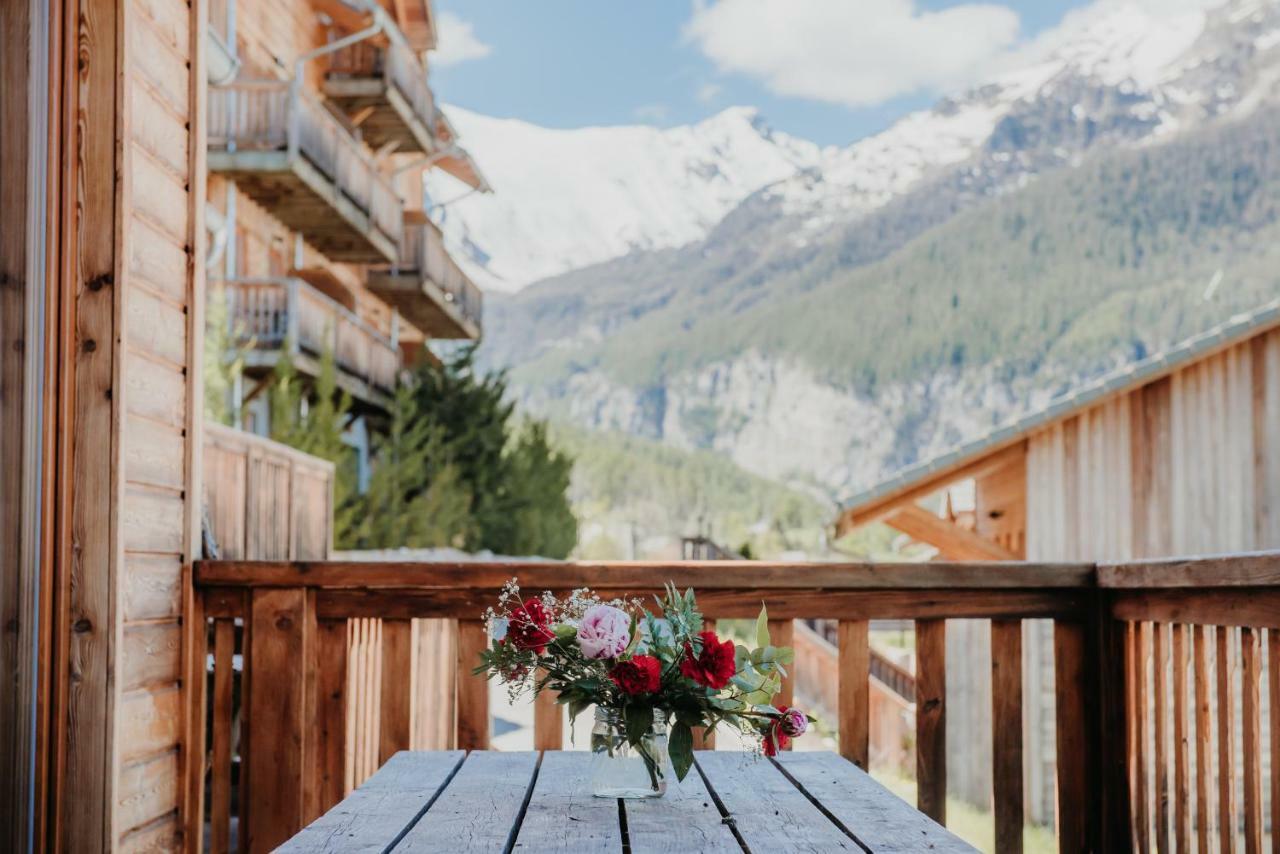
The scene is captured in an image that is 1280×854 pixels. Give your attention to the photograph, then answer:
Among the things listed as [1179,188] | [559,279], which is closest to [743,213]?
[559,279]

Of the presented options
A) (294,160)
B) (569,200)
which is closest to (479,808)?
(294,160)

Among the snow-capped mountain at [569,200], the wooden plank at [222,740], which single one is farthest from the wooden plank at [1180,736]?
the snow-capped mountain at [569,200]

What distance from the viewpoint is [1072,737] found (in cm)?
308

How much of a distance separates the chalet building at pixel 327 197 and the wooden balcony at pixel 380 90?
24 millimetres

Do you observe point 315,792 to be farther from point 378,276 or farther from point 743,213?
point 743,213

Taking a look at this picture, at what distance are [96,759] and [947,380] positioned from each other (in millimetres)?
75990

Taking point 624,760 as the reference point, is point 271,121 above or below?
above

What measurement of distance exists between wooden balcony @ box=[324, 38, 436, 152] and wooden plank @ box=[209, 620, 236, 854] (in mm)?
13262

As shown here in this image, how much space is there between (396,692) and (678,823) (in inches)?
51.6

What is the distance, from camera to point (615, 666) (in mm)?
1987

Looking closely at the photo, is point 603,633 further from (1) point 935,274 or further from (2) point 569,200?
(2) point 569,200

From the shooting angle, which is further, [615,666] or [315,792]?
[315,792]

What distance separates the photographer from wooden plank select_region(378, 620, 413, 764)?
3.08m

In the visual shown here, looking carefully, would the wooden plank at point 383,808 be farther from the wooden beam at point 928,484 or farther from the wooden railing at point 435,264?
the wooden railing at point 435,264
